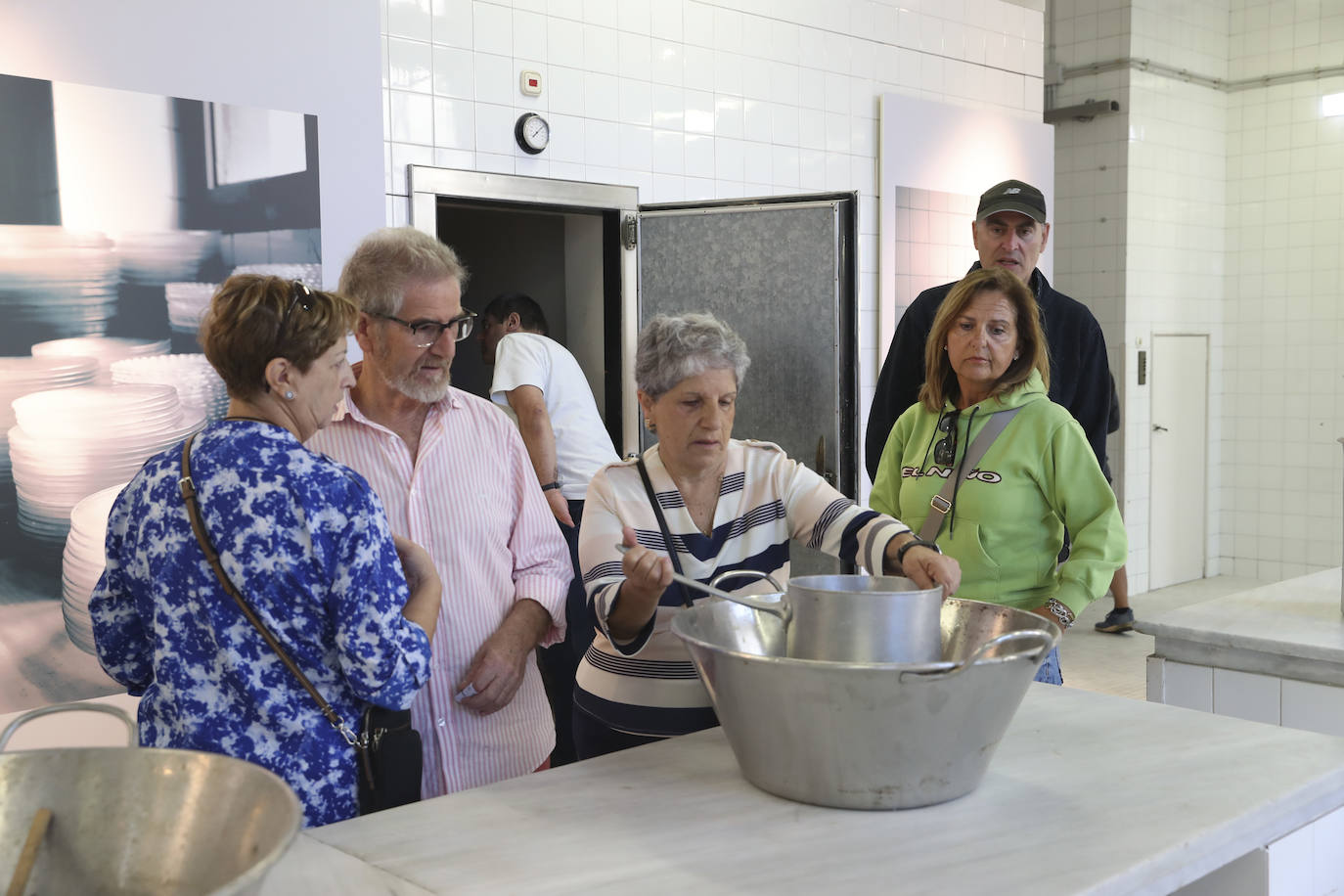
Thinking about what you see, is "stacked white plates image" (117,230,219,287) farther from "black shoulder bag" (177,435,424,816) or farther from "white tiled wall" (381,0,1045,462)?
"black shoulder bag" (177,435,424,816)

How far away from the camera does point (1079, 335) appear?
313 cm

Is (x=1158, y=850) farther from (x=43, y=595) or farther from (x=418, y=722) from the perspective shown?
(x=43, y=595)

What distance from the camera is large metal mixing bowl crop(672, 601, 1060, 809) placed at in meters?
1.25

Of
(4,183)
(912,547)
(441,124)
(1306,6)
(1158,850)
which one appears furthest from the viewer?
(1306,6)

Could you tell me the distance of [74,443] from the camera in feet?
10.2

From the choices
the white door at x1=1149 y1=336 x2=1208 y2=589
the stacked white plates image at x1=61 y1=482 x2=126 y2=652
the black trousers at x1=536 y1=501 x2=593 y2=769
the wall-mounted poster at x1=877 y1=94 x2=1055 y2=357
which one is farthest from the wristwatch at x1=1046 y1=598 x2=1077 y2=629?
the white door at x1=1149 y1=336 x2=1208 y2=589

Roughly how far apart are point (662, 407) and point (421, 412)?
0.42 metres

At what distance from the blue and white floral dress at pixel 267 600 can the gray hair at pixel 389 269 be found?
20.6 inches

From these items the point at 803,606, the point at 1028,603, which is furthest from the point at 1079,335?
the point at 803,606

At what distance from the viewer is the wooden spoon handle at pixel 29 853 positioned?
34.0 inches

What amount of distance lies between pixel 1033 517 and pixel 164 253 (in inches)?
95.6

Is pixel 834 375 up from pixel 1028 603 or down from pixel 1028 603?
up

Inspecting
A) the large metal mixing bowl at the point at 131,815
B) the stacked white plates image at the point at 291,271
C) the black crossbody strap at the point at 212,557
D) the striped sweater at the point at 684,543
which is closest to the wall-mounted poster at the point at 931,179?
the stacked white plates image at the point at 291,271

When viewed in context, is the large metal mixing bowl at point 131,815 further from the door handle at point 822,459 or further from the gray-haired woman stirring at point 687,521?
the door handle at point 822,459
